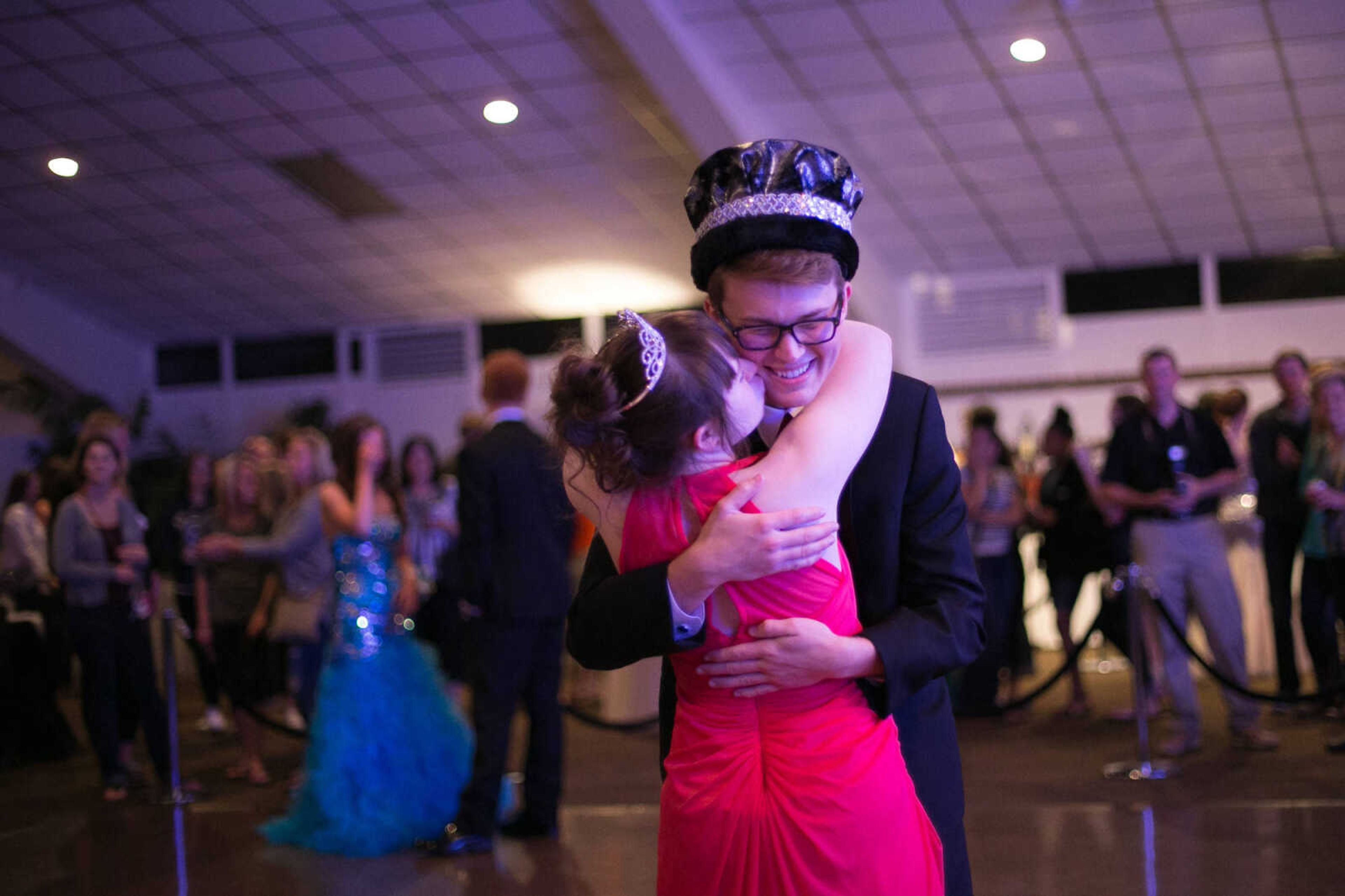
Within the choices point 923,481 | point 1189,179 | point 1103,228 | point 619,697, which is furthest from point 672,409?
point 1103,228

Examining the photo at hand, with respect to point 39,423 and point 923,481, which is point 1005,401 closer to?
point 39,423

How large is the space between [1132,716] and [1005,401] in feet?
15.3

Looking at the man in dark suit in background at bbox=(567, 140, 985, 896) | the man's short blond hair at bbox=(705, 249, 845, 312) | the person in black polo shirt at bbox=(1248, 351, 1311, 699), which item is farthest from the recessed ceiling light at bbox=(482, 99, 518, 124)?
the man's short blond hair at bbox=(705, 249, 845, 312)

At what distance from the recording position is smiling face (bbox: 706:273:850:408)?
54.1 inches

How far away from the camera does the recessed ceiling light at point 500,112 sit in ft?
24.6

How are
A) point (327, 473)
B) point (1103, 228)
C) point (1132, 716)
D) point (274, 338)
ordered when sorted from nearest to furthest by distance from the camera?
point (327, 473) → point (1132, 716) → point (1103, 228) → point (274, 338)

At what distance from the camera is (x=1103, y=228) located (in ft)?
30.5

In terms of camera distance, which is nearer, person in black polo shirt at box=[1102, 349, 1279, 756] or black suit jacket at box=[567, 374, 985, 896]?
black suit jacket at box=[567, 374, 985, 896]

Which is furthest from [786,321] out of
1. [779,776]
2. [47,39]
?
[47,39]

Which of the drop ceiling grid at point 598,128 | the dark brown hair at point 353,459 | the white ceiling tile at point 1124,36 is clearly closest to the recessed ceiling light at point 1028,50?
the drop ceiling grid at point 598,128

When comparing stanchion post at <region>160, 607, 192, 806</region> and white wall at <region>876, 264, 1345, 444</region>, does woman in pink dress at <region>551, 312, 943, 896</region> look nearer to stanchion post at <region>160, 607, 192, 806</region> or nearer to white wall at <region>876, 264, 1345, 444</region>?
stanchion post at <region>160, 607, 192, 806</region>

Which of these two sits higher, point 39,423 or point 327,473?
point 39,423

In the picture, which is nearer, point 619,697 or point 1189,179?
point 619,697

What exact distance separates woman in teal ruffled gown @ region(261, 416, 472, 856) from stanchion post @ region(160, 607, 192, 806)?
2.48 ft
